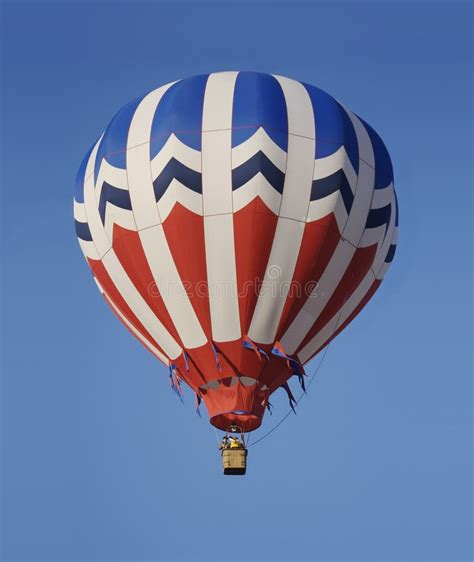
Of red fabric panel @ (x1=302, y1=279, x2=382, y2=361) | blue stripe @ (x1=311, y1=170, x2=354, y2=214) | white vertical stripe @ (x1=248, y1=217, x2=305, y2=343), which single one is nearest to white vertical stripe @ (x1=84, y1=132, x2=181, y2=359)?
white vertical stripe @ (x1=248, y1=217, x2=305, y2=343)

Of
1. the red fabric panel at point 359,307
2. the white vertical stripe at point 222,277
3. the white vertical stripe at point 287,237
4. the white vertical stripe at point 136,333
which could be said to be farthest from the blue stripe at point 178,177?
the red fabric panel at point 359,307

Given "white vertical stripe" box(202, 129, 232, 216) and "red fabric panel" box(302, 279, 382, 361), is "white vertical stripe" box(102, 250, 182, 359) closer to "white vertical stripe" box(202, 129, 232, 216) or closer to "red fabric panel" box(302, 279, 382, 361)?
"white vertical stripe" box(202, 129, 232, 216)

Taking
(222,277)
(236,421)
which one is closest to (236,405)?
(236,421)

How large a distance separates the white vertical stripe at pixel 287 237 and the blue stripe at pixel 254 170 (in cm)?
27

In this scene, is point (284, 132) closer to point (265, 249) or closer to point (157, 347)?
point (265, 249)

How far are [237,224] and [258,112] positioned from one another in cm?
167

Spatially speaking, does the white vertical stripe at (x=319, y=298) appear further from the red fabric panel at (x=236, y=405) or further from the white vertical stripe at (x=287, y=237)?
the red fabric panel at (x=236, y=405)

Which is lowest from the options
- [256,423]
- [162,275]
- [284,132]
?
[256,423]

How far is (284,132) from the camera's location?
27438mm

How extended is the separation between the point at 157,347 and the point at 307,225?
9.72ft

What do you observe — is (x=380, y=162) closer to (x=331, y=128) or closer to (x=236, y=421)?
(x=331, y=128)

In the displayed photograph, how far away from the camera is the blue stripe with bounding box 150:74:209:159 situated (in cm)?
2741

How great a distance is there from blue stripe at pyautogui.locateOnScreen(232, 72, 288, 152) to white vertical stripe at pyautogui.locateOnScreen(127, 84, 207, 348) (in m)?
1.34

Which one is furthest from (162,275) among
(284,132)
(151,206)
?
(284,132)
